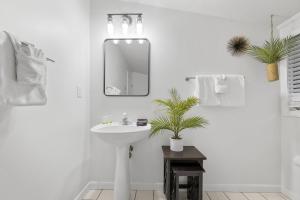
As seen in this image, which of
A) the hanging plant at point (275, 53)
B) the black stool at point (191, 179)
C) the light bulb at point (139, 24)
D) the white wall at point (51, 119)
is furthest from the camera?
the light bulb at point (139, 24)

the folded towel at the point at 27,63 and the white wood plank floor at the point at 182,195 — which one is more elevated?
the folded towel at the point at 27,63

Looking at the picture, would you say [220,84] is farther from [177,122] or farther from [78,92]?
[78,92]

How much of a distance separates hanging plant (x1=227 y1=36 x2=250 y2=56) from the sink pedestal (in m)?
1.65

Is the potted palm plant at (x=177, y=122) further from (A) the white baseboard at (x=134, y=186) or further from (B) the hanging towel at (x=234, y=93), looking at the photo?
(A) the white baseboard at (x=134, y=186)

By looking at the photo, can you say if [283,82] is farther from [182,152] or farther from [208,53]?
[182,152]

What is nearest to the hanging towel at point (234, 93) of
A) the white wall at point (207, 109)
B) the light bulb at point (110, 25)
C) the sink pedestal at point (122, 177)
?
the white wall at point (207, 109)

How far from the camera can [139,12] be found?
2537 millimetres

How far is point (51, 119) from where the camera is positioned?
65.2 inches

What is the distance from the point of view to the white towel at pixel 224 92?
7.80 ft

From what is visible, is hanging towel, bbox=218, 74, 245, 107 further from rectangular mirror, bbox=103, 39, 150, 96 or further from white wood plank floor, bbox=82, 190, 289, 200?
white wood plank floor, bbox=82, 190, 289, 200

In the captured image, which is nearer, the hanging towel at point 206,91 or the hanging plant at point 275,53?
the hanging plant at point 275,53

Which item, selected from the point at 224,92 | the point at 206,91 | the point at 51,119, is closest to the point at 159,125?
the point at 206,91

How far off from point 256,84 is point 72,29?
214 centimetres

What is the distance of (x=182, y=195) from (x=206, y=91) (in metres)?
1.22
